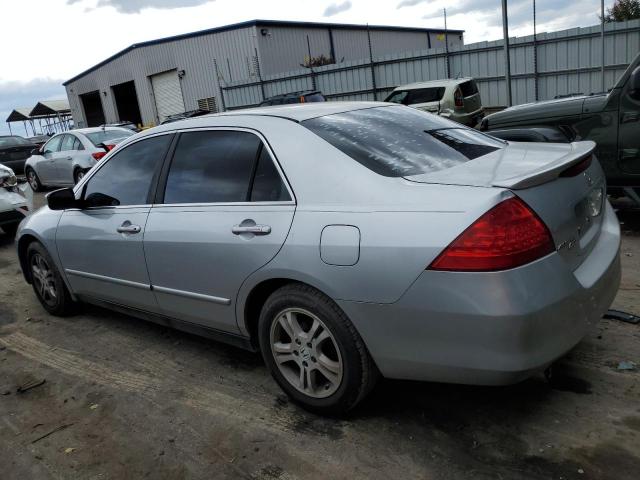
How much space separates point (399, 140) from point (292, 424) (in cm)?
160

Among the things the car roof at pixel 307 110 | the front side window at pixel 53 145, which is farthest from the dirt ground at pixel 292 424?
the front side window at pixel 53 145

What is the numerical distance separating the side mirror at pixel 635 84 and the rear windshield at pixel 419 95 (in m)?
9.44

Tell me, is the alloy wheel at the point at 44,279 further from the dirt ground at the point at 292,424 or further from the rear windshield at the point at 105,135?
the rear windshield at the point at 105,135

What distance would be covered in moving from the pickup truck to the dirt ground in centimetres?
209

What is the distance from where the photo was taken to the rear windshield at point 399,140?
273cm

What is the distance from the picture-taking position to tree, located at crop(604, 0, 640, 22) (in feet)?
77.0

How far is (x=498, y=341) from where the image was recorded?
220cm

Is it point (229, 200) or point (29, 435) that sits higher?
point (229, 200)

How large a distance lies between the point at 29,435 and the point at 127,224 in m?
1.36

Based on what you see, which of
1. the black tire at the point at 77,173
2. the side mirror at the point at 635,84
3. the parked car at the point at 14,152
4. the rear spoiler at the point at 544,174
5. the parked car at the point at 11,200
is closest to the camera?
the rear spoiler at the point at 544,174

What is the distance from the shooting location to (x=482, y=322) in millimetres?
2195

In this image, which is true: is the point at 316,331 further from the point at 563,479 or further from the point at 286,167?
the point at 563,479

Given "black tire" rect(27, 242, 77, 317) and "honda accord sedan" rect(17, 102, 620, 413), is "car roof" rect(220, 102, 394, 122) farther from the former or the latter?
"black tire" rect(27, 242, 77, 317)

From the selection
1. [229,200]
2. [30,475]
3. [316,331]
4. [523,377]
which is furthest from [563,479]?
[30,475]
